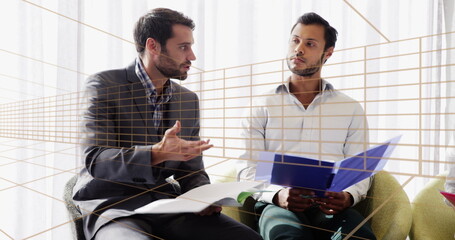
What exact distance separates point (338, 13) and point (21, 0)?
1.24 metres

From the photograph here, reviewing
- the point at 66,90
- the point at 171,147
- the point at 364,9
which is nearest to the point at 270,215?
the point at 171,147

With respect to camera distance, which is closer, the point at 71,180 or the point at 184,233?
the point at 184,233

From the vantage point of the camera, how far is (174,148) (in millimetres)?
489

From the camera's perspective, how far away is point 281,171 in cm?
40

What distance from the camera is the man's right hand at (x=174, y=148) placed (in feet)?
1.61

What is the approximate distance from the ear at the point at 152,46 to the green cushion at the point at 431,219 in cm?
77

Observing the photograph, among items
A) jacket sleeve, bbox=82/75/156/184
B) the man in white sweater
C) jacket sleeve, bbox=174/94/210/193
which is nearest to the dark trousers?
the man in white sweater

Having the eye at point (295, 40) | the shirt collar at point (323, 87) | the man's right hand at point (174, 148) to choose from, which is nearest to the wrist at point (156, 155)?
Result: the man's right hand at point (174, 148)

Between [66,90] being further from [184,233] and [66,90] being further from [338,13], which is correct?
[338,13]

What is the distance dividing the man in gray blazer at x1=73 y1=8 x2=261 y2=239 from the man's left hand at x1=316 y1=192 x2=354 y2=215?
128mm

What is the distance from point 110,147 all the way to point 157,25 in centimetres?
23

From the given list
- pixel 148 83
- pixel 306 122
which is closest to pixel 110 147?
pixel 148 83

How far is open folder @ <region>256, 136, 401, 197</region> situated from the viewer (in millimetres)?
354

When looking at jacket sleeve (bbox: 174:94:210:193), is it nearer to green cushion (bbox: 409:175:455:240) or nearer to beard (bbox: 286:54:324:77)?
beard (bbox: 286:54:324:77)
